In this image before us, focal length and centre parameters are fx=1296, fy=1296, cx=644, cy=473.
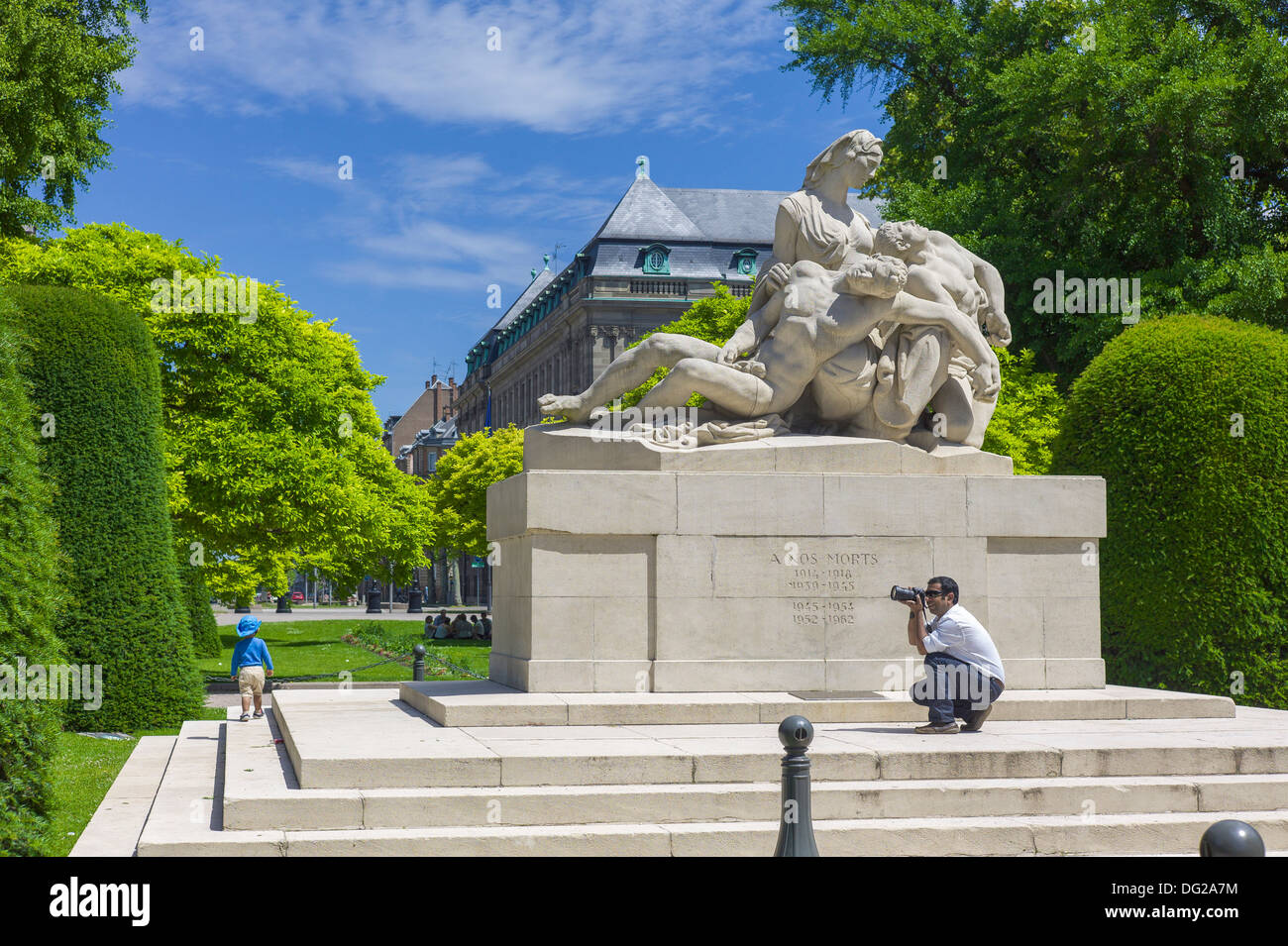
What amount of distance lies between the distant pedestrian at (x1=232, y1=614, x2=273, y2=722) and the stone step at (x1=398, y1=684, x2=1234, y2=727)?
3.61m

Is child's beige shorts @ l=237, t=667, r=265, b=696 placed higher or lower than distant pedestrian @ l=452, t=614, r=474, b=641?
higher

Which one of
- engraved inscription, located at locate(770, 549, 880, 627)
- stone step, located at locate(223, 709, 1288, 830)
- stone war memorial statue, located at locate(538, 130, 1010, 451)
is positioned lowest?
stone step, located at locate(223, 709, 1288, 830)

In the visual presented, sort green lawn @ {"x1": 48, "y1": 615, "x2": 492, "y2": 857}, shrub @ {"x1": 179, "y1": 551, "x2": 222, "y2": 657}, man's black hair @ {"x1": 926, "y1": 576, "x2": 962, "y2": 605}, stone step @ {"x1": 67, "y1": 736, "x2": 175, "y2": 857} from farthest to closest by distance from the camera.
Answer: shrub @ {"x1": 179, "y1": 551, "x2": 222, "y2": 657} < green lawn @ {"x1": 48, "y1": 615, "x2": 492, "y2": 857} < man's black hair @ {"x1": 926, "y1": 576, "x2": 962, "y2": 605} < stone step @ {"x1": 67, "y1": 736, "x2": 175, "y2": 857}

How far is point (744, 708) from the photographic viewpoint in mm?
10602

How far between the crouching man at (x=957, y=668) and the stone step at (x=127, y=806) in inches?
227

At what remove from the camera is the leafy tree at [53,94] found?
76.0 ft

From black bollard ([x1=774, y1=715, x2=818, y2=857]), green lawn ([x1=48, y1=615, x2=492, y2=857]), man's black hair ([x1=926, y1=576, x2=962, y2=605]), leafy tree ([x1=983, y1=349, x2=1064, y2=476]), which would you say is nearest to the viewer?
black bollard ([x1=774, y1=715, x2=818, y2=857])

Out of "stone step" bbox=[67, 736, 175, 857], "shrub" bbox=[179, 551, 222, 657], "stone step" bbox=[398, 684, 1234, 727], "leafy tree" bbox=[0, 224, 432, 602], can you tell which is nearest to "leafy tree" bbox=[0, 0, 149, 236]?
"leafy tree" bbox=[0, 224, 432, 602]

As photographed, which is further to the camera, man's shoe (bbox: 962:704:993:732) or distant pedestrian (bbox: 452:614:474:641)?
distant pedestrian (bbox: 452:614:474:641)

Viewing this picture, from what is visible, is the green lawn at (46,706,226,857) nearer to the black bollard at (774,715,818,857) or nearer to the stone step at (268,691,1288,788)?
the stone step at (268,691,1288,788)

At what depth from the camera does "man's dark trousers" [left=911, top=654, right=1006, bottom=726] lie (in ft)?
32.7

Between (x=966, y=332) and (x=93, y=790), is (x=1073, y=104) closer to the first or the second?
(x=966, y=332)

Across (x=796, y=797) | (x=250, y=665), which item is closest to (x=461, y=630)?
(x=250, y=665)
